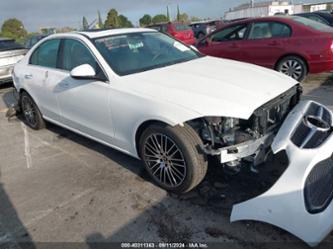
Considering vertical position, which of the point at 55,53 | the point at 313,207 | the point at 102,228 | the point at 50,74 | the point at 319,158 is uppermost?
the point at 55,53

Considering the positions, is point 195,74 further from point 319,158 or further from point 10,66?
point 10,66

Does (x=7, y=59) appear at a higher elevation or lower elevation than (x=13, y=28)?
lower

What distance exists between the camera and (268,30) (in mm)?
6980

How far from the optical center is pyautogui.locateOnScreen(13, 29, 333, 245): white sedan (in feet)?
7.80

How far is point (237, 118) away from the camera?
9.00ft

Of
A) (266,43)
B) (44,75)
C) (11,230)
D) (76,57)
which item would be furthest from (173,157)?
→ (266,43)

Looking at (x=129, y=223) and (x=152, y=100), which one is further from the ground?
(x=152, y=100)

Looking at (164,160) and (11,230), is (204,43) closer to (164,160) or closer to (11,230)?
(164,160)

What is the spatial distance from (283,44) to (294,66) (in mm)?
528

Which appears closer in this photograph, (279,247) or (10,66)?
(279,247)

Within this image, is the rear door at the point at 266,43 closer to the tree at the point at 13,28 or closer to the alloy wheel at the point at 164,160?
the alloy wheel at the point at 164,160

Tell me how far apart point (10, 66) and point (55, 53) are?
5.65 m

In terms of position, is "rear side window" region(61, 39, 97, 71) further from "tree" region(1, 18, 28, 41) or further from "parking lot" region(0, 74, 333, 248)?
"tree" region(1, 18, 28, 41)

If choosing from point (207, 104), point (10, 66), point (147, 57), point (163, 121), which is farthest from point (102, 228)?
point (10, 66)
